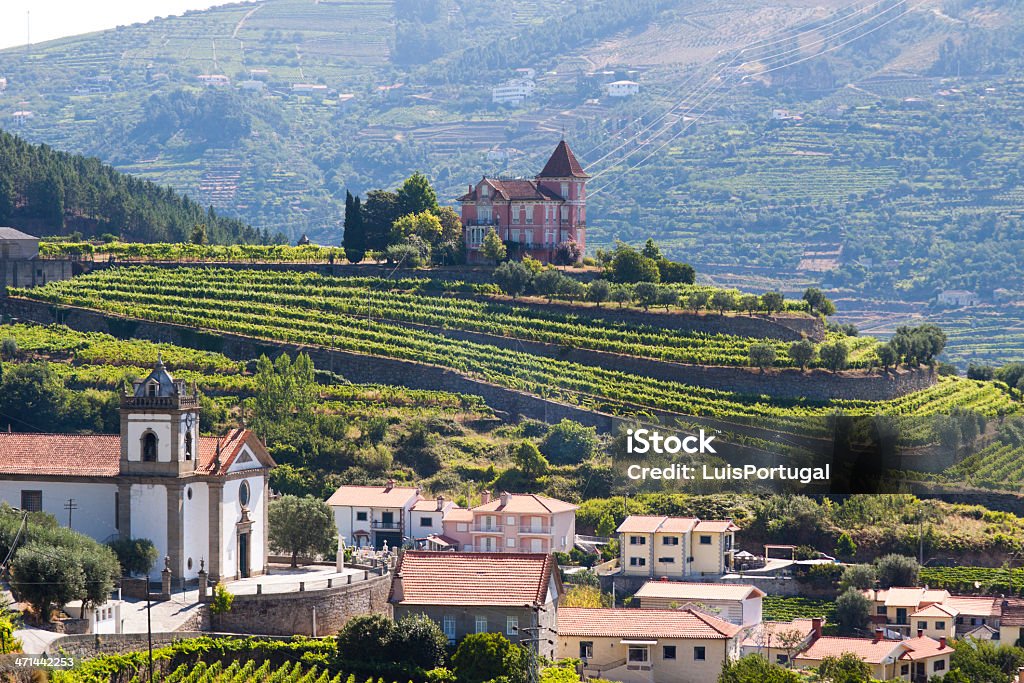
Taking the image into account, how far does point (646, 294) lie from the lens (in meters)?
106

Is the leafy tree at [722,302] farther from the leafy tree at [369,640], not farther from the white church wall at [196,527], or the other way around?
the leafy tree at [369,640]

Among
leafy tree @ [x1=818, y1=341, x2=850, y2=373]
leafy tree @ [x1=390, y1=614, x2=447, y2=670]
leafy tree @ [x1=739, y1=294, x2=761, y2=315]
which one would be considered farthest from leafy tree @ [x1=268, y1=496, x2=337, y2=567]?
leafy tree @ [x1=739, y1=294, x2=761, y2=315]

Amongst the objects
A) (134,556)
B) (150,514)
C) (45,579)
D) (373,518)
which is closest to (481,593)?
(134,556)

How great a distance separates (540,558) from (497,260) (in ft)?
162

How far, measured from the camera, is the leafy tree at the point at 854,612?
7781 cm

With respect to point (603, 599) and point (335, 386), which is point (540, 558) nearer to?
point (603, 599)

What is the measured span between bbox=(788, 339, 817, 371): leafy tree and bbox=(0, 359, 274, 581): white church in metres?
37.0

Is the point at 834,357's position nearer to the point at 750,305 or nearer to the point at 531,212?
the point at 750,305

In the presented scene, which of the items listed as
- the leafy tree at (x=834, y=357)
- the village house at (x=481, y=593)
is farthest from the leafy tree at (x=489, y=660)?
the leafy tree at (x=834, y=357)

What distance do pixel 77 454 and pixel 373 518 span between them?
19259mm

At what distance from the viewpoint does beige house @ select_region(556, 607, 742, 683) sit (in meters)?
64.4

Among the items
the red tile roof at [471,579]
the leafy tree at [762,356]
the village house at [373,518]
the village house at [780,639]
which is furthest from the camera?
the leafy tree at [762,356]

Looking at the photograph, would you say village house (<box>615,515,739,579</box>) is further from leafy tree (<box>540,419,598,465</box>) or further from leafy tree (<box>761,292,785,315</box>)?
leafy tree (<box>761,292,785,315</box>)

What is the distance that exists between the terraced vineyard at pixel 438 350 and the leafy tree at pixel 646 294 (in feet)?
12.2
